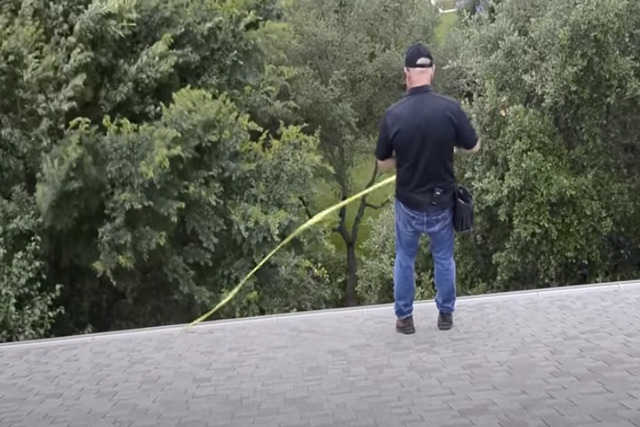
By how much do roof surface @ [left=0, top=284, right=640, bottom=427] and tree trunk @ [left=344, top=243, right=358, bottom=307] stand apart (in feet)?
43.2

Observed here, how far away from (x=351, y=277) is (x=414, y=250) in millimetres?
15256

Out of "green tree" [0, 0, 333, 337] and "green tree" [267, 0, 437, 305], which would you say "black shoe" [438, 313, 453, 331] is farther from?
"green tree" [267, 0, 437, 305]

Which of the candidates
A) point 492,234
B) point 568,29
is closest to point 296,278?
point 492,234

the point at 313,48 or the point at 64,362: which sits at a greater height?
the point at 313,48

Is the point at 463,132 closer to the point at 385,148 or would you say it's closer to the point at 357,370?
the point at 385,148

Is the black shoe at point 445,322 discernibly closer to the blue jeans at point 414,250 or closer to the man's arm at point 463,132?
the blue jeans at point 414,250

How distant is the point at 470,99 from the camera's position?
14766mm

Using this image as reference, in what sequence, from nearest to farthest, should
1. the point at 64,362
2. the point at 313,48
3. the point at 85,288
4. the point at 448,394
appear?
the point at 448,394 → the point at 64,362 → the point at 85,288 → the point at 313,48

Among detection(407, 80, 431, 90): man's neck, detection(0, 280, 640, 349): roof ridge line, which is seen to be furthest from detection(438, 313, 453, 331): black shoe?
detection(407, 80, 431, 90): man's neck

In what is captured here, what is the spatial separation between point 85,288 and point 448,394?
8.80 meters

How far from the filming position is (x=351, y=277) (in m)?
20.5

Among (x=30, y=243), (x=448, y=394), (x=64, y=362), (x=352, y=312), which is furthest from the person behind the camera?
(x=30, y=243)

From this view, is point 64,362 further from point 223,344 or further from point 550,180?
point 550,180

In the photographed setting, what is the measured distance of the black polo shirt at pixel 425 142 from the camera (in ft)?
16.4
